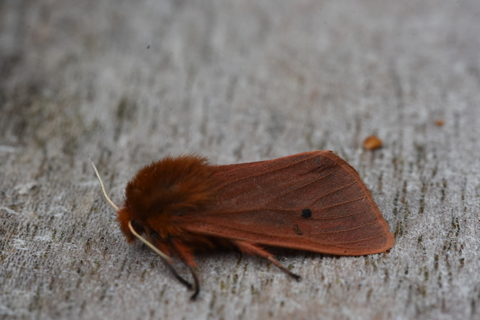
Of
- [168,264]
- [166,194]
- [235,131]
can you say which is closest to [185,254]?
[168,264]

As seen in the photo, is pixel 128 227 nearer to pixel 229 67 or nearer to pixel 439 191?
pixel 439 191

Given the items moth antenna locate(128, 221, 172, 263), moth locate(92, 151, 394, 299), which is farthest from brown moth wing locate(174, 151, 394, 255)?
moth antenna locate(128, 221, 172, 263)

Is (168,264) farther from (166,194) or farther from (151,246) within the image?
(166,194)

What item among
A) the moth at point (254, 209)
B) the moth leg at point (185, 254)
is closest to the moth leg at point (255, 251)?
the moth at point (254, 209)

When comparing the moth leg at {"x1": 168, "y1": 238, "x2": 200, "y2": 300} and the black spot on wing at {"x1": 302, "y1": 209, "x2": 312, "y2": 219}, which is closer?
the moth leg at {"x1": 168, "y1": 238, "x2": 200, "y2": 300}

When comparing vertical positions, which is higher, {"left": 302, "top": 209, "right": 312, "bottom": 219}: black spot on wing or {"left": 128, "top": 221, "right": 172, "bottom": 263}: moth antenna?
{"left": 302, "top": 209, "right": 312, "bottom": 219}: black spot on wing

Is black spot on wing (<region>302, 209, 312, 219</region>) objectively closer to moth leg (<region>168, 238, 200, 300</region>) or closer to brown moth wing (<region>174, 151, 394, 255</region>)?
brown moth wing (<region>174, 151, 394, 255</region>)

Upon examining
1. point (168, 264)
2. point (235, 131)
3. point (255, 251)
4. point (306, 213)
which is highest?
point (306, 213)

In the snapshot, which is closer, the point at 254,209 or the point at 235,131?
the point at 254,209

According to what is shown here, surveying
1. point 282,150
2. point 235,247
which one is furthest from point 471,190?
point 235,247
